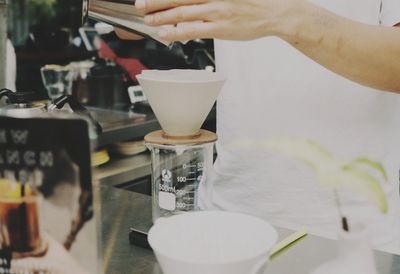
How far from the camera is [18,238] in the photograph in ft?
2.24

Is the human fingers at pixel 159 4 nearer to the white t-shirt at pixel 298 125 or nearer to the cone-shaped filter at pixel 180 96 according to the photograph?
the cone-shaped filter at pixel 180 96

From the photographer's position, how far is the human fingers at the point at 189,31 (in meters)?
0.98

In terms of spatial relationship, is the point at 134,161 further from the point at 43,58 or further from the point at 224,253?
the point at 224,253

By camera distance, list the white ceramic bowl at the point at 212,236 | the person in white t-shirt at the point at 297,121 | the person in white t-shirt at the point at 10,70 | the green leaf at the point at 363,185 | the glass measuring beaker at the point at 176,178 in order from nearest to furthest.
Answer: the green leaf at the point at 363,185 < the white ceramic bowl at the point at 212,236 < the glass measuring beaker at the point at 176,178 < the person in white t-shirt at the point at 297,121 < the person in white t-shirt at the point at 10,70

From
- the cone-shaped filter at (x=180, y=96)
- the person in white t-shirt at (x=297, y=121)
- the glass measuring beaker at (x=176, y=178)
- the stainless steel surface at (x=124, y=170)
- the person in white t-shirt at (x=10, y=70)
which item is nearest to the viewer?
the cone-shaped filter at (x=180, y=96)

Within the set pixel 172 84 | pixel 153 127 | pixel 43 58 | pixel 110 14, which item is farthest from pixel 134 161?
pixel 172 84

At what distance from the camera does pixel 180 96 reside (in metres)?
0.98

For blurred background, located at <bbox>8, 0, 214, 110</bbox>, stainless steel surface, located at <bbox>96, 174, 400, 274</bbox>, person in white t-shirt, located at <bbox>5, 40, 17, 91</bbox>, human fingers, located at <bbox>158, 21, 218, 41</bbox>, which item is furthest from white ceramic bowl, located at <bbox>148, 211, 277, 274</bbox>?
blurred background, located at <bbox>8, 0, 214, 110</bbox>

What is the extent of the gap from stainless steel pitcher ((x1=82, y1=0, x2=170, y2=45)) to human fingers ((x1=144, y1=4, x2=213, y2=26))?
0.11 meters

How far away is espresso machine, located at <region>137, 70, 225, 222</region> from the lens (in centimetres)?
98

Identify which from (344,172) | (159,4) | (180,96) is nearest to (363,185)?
(344,172)

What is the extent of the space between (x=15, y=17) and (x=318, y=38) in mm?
3124

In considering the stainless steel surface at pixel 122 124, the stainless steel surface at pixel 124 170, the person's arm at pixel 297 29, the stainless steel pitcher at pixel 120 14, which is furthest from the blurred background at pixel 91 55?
the person's arm at pixel 297 29

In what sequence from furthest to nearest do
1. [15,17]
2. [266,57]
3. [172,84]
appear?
1. [15,17]
2. [266,57]
3. [172,84]
